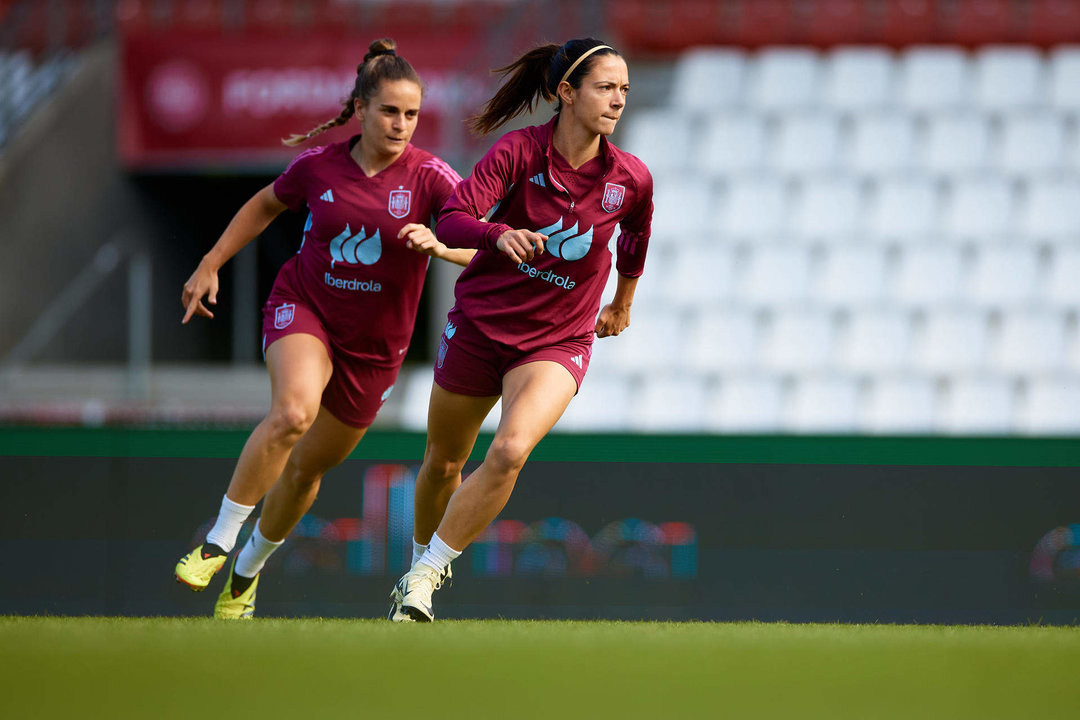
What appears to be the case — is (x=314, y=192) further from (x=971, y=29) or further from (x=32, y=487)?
(x=971, y=29)

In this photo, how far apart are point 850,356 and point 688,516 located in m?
3.54

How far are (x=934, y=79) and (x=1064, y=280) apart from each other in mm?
2314

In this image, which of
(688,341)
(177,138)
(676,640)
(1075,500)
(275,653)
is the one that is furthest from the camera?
(177,138)

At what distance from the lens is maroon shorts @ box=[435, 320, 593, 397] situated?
14.0 ft

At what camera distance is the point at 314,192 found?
463 cm

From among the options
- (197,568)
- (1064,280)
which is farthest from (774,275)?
(197,568)

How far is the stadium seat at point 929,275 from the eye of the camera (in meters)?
8.98

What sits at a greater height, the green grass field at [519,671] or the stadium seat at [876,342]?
the stadium seat at [876,342]

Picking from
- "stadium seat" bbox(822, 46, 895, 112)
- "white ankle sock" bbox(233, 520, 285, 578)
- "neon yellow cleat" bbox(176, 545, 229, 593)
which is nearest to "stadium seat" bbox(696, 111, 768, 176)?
"stadium seat" bbox(822, 46, 895, 112)

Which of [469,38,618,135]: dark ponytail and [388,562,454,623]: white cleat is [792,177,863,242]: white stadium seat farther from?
[388,562,454,623]: white cleat

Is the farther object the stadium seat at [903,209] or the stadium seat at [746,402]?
the stadium seat at [903,209]

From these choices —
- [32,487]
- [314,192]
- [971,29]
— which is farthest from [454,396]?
[971,29]

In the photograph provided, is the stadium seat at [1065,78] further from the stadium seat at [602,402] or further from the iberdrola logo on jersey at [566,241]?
the iberdrola logo on jersey at [566,241]

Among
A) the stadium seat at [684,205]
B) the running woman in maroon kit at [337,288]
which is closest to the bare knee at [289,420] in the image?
the running woman in maroon kit at [337,288]
